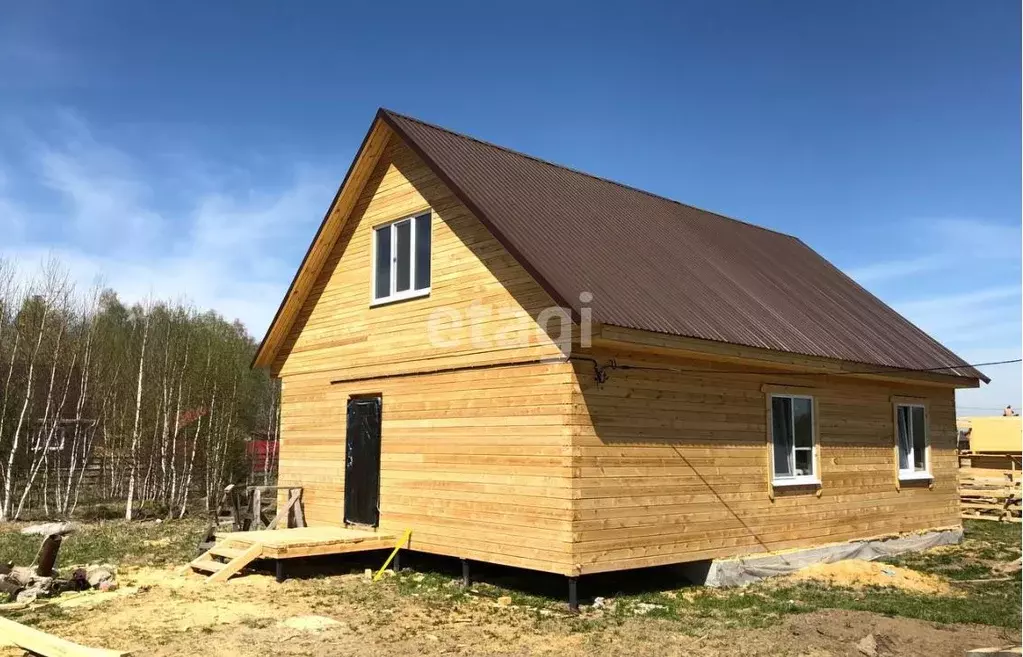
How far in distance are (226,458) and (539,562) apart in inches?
623

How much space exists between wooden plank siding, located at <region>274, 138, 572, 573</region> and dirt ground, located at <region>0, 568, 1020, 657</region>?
1.18 metres

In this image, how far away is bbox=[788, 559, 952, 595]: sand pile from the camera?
12070 mm

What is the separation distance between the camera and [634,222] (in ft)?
50.2

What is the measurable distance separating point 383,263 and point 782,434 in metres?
6.98

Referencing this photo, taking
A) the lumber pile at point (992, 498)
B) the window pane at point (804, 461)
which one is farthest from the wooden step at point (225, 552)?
the lumber pile at point (992, 498)

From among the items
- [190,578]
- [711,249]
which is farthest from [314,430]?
[711,249]

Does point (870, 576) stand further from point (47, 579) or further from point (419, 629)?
point (47, 579)

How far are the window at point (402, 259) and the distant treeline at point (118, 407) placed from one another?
36.6ft

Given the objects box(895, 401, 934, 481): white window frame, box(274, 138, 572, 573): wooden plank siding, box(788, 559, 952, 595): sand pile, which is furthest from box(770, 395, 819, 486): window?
box(274, 138, 572, 573): wooden plank siding

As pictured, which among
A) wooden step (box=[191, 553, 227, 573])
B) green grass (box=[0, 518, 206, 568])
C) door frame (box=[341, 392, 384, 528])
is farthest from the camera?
green grass (box=[0, 518, 206, 568])

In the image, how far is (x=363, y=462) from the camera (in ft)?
45.8

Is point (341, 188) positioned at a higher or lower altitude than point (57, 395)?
higher

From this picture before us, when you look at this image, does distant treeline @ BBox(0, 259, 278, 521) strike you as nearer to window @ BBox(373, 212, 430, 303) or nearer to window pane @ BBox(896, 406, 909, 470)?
window @ BBox(373, 212, 430, 303)

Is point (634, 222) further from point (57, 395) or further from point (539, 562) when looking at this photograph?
point (57, 395)
